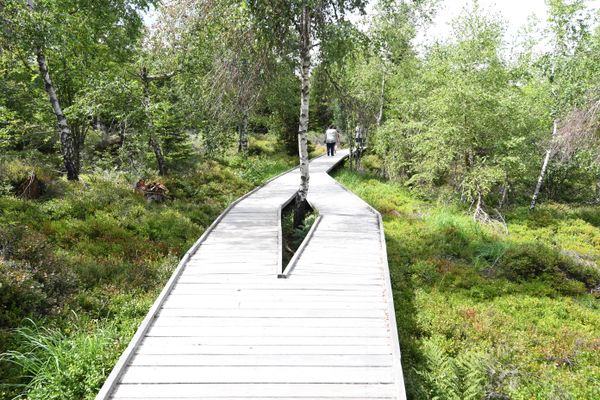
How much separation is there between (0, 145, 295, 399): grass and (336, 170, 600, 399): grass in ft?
15.9

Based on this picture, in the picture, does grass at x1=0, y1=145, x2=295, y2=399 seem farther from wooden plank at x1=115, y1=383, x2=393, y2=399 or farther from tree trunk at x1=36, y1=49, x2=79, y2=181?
wooden plank at x1=115, y1=383, x2=393, y2=399

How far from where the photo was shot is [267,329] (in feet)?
18.5

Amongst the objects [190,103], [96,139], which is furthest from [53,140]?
[190,103]

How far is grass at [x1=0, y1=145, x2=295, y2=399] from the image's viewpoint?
5.27m

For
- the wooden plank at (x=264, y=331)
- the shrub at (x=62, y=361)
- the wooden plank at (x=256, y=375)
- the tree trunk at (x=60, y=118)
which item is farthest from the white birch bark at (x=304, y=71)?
the tree trunk at (x=60, y=118)

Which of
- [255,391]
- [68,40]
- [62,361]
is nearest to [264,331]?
[255,391]

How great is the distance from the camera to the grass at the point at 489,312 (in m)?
5.77

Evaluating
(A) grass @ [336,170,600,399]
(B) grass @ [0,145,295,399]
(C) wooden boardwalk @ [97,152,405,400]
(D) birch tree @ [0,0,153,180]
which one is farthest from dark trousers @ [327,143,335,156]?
(C) wooden boardwalk @ [97,152,405,400]

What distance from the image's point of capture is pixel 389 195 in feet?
60.0

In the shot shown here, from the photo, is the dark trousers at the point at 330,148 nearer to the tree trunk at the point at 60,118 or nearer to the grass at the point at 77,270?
the grass at the point at 77,270

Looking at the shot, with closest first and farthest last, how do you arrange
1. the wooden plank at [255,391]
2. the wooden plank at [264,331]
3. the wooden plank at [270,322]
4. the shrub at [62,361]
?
1. the wooden plank at [255,391]
2. the shrub at [62,361]
3. the wooden plank at [264,331]
4. the wooden plank at [270,322]

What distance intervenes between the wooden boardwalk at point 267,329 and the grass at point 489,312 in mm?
1028

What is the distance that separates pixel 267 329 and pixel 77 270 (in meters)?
4.66

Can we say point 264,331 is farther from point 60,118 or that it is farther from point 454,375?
point 60,118
